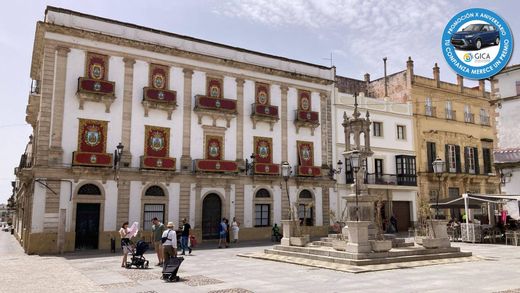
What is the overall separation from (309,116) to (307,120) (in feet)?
1.20

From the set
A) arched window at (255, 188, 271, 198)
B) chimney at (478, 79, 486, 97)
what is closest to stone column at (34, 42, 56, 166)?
arched window at (255, 188, 271, 198)

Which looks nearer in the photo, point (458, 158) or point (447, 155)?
point (447, 155)

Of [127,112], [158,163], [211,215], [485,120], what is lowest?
[211,215]

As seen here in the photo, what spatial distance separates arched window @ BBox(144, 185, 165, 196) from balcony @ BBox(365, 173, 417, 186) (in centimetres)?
1513

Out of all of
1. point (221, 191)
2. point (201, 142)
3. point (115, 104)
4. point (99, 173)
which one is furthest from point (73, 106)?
point (221, 191)

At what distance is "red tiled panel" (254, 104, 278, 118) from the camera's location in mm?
28152

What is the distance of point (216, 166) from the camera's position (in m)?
26.1

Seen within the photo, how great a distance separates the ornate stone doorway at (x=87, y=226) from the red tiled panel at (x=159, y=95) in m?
6.38

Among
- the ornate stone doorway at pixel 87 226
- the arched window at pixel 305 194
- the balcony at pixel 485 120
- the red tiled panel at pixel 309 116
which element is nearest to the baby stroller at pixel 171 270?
the ornate stone doorway at pixel 87 226

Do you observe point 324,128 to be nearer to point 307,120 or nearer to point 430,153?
point 307,120

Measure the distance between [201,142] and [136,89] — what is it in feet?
15.7

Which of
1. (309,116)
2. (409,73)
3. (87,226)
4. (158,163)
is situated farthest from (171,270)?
(409,73)

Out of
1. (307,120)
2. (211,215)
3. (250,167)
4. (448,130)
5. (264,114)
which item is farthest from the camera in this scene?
(448,130)

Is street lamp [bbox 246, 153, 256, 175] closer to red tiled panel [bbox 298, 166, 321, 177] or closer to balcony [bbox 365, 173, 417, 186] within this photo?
red tiled panel [bbox 298, 166, 321, 177]
